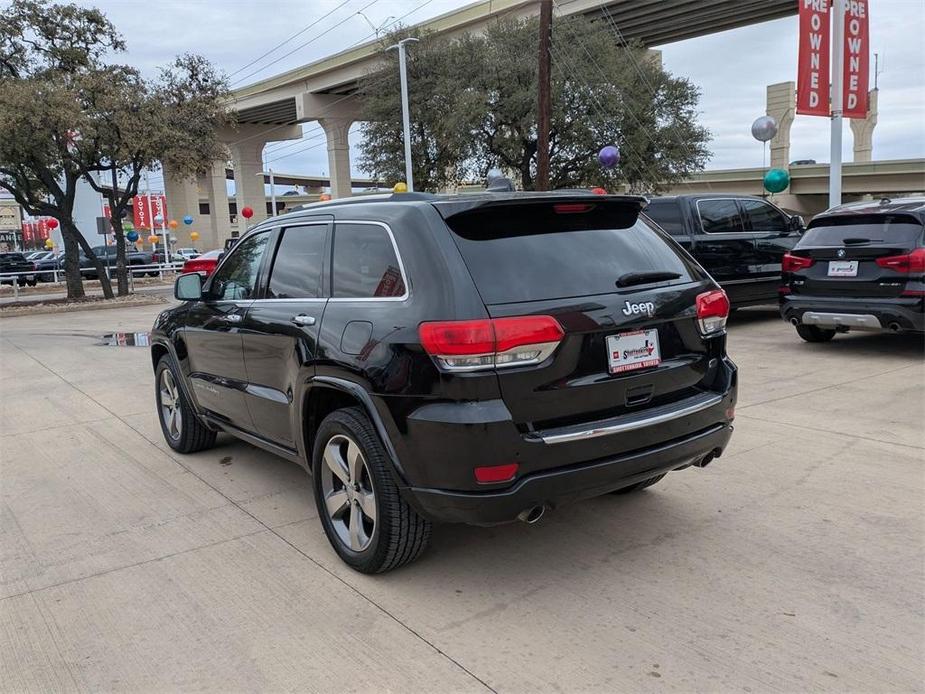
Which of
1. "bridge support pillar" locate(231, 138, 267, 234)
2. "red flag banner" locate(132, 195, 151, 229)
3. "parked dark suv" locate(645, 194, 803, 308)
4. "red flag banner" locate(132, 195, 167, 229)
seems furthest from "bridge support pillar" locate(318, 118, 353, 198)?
"parked dark suv" locate(645, 194, 803, 308)

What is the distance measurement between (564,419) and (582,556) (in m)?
0.96

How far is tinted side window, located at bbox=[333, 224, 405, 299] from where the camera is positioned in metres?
3.47

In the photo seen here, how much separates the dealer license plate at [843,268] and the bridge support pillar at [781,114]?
139ft

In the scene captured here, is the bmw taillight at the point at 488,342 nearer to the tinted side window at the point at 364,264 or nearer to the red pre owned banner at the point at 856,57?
the tinted side window at the point at 364,264

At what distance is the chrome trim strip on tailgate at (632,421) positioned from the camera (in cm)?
314

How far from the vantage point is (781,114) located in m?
47.6

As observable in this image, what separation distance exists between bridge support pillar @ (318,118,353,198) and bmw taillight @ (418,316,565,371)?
57173mm

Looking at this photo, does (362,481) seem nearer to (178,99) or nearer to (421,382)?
(421,382)

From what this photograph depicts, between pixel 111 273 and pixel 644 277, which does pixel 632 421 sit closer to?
pixel 644 277

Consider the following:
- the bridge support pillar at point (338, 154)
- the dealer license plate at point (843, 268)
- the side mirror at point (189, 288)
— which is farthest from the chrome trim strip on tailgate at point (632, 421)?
the bridge support pillar at point (338, 154)

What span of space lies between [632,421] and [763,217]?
9467 millimetres

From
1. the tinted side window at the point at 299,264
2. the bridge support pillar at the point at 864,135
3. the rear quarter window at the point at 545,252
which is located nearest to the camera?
the rear quarter window at the point at 545,252

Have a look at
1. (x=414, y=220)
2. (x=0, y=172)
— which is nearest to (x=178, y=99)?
(x=0, y=172)

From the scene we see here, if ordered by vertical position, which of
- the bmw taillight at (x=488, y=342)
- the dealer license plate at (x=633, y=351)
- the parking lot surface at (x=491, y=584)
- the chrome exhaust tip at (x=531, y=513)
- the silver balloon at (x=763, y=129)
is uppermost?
the silver balloon at (x=763, y=129)
